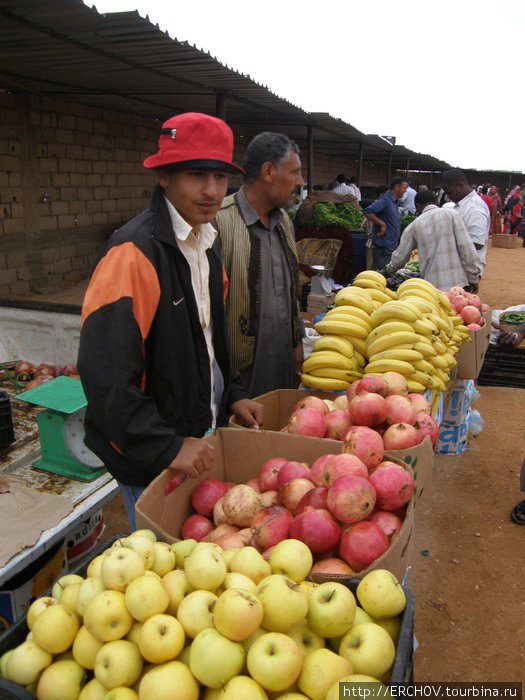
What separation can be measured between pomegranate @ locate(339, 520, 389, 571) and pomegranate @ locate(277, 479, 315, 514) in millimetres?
223

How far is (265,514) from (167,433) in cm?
42

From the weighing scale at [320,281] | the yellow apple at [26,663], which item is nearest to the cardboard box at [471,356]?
the yellow apple at [26,663]

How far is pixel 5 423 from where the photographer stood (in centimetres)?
279

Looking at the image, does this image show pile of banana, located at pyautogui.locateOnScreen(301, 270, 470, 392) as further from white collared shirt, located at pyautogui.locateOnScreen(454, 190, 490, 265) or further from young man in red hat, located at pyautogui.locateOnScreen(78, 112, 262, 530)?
white collared shirt, located at pyautogui.locateOnScreen(454, 190, 490, 265)

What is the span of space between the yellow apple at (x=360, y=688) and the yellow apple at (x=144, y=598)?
1.31 feet

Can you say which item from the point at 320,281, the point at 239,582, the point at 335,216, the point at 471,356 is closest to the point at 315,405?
the point at 239,582

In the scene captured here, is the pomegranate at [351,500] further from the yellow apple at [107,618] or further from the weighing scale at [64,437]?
the weighing scale at [64,437]

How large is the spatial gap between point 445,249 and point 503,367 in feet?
6.61

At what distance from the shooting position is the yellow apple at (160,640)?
1.08 meters

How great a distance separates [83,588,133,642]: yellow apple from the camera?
112 centimetres

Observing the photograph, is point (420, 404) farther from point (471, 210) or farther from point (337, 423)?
point (471, 210)

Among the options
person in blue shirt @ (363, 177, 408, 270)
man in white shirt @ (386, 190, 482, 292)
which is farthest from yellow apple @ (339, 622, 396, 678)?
person in blue shirt @ (363, 177, 408, 270)

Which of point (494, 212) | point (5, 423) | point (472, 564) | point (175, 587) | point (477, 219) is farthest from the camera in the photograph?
point (494, 212)

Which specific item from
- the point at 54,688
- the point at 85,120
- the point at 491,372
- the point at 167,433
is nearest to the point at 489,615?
the point at 167,433
